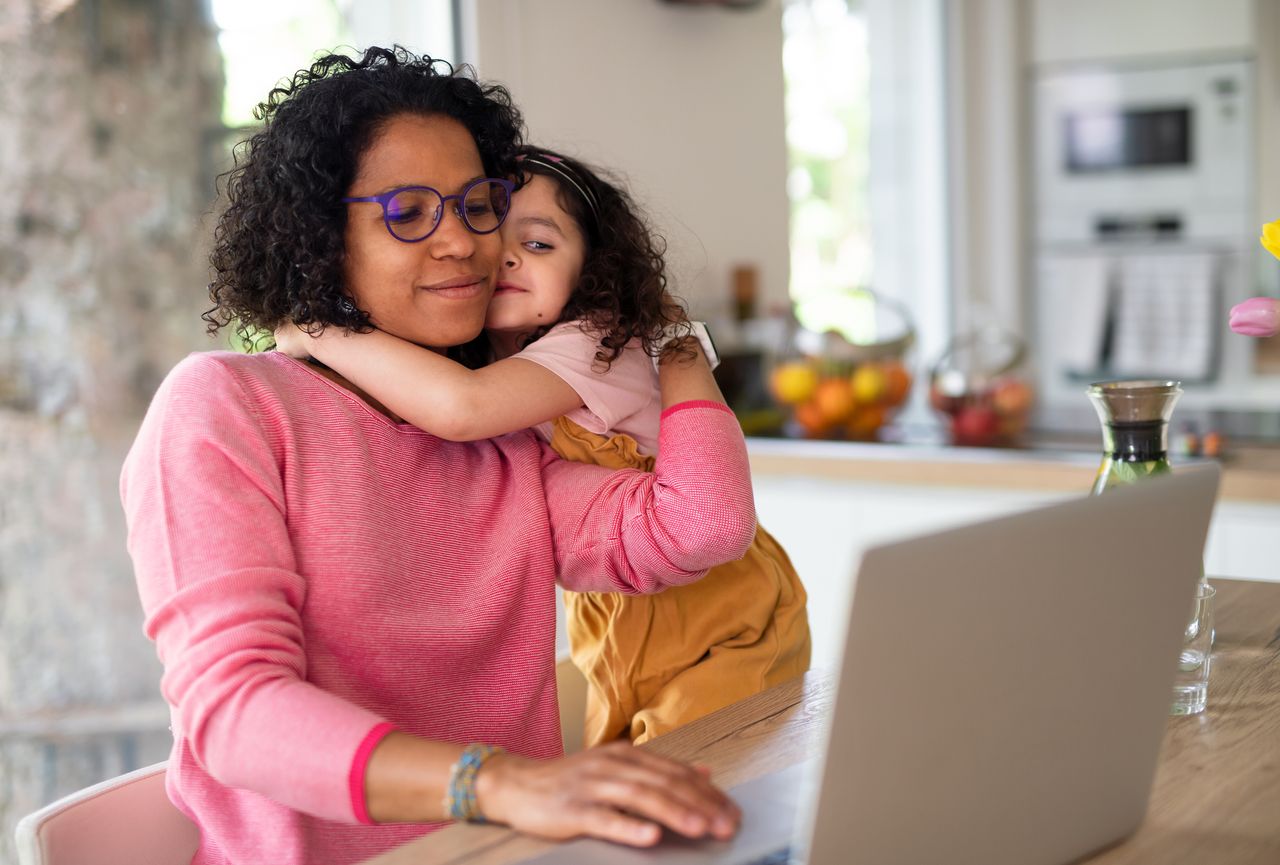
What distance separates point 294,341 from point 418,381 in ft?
0.46

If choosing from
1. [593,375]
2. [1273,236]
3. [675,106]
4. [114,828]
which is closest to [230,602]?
[114,828]

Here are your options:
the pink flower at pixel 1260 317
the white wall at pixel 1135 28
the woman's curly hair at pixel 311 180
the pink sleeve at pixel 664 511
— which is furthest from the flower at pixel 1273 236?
the white wall at pixel 1135 28

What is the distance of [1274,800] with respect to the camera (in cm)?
96

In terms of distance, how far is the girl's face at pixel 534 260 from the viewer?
144cm

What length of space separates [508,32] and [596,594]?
147cm

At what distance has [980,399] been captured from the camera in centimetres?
281

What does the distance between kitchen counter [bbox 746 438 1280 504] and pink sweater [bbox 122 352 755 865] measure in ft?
4.42

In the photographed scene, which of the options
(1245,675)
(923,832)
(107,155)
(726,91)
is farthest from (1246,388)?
(923,832)

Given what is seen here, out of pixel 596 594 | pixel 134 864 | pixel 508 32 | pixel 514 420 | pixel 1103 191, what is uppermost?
pixel 508 32

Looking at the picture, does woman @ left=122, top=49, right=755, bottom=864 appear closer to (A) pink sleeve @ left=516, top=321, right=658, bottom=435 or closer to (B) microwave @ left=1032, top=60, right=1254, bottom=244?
(A) pink sleeve @ left=516, top=321, right=658, bottom=435

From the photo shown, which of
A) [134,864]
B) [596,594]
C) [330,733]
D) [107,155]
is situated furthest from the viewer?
[107,155]

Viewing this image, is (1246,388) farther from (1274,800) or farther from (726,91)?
(1274,800)

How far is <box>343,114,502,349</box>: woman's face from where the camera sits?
1.25m

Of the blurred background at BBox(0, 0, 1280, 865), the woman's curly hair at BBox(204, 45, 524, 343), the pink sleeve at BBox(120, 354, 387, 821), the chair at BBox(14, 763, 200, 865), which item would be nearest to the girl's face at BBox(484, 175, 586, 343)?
the woman's curly hair at BBox(204, 45, 524, 343)
